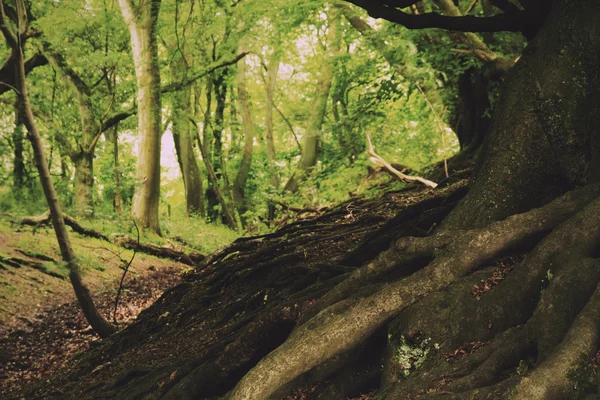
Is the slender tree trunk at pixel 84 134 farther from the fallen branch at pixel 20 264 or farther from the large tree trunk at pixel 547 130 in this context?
the large tree trunk at pixel 547 130

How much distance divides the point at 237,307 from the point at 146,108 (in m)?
11.4

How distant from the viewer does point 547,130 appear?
380 cm

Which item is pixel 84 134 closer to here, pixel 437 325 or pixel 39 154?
pixel 39 154

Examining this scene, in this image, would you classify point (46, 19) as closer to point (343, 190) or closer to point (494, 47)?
point (343, 190)

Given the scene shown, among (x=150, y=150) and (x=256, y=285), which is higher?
(x=150, y=150)

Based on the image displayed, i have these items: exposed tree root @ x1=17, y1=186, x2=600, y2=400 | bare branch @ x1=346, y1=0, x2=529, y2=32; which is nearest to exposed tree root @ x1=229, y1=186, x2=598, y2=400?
exposed tree root @ x1=17, y1=186, x2=600, y2=400

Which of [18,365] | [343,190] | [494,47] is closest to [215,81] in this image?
[343,190]

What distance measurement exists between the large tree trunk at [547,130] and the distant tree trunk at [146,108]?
12835mm

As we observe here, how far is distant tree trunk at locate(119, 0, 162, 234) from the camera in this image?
50.3ft

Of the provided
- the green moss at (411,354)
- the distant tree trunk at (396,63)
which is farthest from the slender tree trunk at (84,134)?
the green moss at (411,354)

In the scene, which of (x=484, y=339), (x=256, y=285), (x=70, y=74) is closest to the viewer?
(x=484, y=339)

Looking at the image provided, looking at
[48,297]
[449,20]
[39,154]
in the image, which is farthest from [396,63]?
[48,297]

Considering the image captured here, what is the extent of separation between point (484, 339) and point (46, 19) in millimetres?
14402

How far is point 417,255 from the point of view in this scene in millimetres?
3580
